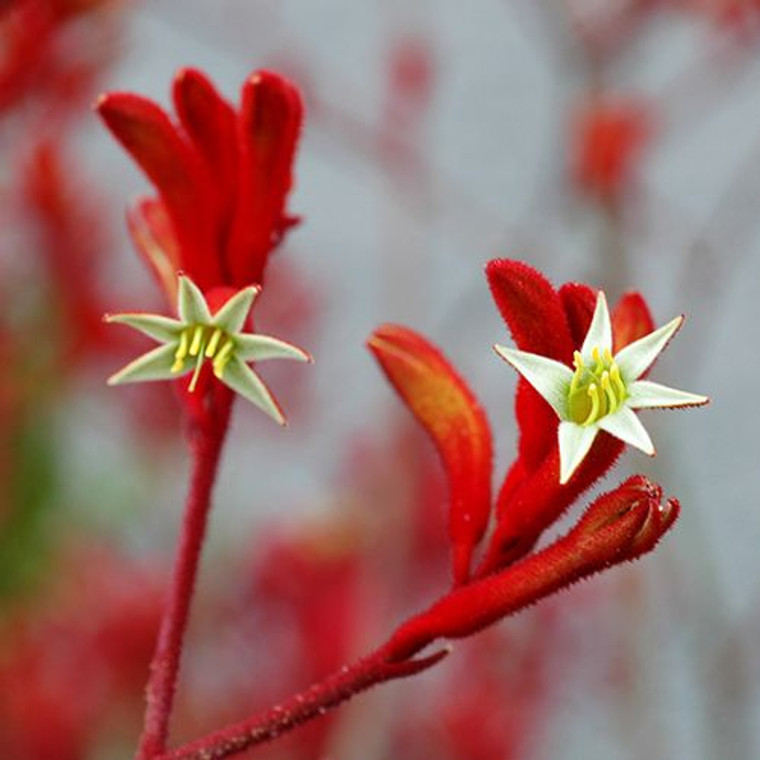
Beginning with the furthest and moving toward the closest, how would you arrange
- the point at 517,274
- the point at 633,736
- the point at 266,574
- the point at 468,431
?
the point at 633,736, the point at 266,574, the point at 468,431, the point at 517,274

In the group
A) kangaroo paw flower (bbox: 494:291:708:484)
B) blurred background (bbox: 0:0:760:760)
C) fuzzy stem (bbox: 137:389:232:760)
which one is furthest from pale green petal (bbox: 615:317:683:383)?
blurred background (bbox: 0:0:760:760)

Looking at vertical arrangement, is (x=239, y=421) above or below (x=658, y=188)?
below

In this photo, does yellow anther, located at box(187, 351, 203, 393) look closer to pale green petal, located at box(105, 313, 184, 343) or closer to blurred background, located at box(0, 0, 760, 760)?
pale green petal, located at box(105, 313, 184, 343)

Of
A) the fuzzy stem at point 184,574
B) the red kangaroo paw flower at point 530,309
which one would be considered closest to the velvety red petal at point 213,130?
the fuzzy stem at point 184,574

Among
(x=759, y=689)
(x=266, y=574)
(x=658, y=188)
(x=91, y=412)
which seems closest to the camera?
(x=266, y=574)

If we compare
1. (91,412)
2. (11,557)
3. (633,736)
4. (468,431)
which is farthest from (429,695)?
Answer: (468,431)

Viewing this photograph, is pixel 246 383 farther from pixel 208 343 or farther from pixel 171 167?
pixel 171 167

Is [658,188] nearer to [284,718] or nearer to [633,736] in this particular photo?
[633,736]

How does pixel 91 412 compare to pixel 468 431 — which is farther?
pixel 91 412

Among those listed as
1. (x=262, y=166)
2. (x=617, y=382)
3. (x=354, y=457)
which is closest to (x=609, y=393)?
(x=617, y=382)
